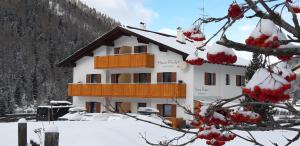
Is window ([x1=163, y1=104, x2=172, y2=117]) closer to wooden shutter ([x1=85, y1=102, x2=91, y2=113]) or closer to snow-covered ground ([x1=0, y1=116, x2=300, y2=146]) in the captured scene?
wooden shutter ([x1=85, y1=102, x2=91, y2=113])

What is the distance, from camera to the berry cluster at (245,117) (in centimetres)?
336

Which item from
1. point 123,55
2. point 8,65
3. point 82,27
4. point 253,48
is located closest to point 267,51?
point 253,48

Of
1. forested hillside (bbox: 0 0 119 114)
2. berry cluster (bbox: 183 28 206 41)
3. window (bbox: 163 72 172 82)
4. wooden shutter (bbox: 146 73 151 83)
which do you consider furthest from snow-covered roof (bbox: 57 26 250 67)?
berry cluster (bbox: 183 28 206 41)

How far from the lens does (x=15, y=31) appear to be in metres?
131

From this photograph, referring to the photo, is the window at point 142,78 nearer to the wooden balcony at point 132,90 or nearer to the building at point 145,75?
the building at point 145,75

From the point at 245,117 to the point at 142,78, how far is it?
31.1 metres

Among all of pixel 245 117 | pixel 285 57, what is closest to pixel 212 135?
pixel 245 117

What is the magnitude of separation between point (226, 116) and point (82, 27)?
169 m

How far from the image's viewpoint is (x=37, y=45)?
12300cm

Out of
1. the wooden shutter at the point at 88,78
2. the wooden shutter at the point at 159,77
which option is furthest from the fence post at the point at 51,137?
the wooden shutter at the point at 88,78

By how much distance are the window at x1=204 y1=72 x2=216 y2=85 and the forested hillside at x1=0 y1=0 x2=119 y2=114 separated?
2355cm

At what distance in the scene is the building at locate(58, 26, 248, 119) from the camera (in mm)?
32062

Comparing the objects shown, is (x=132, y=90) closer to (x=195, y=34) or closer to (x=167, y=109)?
(x=167, y=109)

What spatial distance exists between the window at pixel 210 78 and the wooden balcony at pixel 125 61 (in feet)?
12.7
